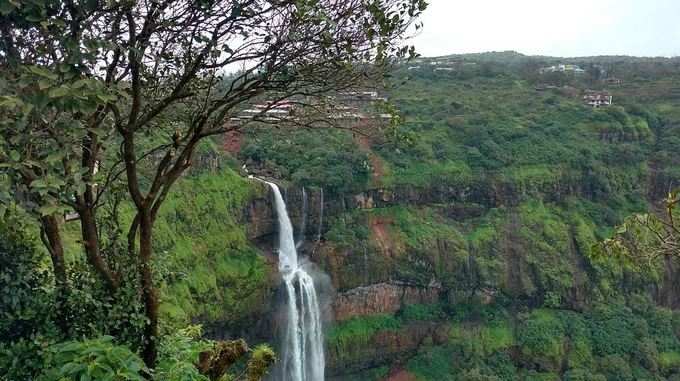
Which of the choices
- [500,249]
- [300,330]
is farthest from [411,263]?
[300,330]

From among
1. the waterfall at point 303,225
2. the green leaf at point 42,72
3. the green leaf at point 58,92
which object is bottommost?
the waterfall at point 303,225

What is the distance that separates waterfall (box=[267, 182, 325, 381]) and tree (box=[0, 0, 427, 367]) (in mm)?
17086

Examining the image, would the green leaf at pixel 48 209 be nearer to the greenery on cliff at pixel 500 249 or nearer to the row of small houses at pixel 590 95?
the greenery on cliff at pixel 500 249

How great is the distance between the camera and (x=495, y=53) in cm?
9356

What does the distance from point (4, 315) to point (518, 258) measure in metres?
25.0

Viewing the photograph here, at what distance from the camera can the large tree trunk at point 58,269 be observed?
10.2 ft

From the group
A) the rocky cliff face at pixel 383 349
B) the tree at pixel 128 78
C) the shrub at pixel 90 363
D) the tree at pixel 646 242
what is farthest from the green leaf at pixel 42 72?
the rocky cliff face at pixel 383 349

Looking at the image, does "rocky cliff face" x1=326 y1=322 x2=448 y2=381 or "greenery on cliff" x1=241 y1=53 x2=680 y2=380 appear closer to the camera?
"rocky cliff face" x1=326 y1=322 x2=448 y2=381

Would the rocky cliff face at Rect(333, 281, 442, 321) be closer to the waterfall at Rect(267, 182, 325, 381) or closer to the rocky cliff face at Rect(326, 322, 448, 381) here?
the rocky cliff face at Rect(326, 322, 448, 381)

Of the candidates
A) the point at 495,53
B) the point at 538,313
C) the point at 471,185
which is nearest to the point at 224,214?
the point at 471,185

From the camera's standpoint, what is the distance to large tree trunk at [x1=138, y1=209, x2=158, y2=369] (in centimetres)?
337

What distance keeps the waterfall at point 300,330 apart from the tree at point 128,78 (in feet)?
56.1

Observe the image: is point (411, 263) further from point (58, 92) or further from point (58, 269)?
point (58, 92)

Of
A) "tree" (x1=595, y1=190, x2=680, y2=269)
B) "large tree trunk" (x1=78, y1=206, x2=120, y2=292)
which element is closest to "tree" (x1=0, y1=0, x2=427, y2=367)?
"large tree trunk" (x1=78, y1=206, x2=120, y2=292)
